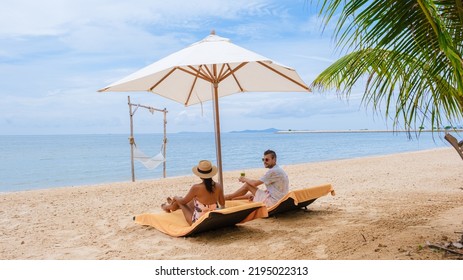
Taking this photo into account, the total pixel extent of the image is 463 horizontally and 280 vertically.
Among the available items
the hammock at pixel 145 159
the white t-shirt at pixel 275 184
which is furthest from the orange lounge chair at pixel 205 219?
the hammock at pixel 145 159

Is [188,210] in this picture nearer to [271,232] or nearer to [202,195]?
[202,195]

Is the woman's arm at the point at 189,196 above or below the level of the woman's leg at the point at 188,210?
above

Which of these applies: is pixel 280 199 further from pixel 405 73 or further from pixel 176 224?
pixel 405 73

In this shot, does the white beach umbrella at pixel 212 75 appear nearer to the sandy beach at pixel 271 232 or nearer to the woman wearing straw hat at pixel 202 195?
the woman wearing straw hat at pixel 202 195

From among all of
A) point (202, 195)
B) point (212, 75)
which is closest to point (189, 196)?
point (202, 195)

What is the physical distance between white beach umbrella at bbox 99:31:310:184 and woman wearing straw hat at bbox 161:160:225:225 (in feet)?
0.95

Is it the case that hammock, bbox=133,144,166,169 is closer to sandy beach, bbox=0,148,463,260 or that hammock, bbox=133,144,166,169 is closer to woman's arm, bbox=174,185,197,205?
sandy beach, bbox=0,148,463,260

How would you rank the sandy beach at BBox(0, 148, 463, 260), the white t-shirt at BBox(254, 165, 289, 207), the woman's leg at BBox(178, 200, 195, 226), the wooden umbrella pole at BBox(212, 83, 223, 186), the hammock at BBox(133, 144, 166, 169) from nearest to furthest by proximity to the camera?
the sandy beach at BBox(0, 148, 463, 260), the woman's leg at BBox(178, 200, 195, 226), the wooden umbrella pole at BBox(212, 83, 223, 186), the white t-shirt at BBox(254, 165, 289, 207), the hammock at BBox(133, 144, 166, 169)

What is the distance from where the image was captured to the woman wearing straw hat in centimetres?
373

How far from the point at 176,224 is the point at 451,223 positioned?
2.48m

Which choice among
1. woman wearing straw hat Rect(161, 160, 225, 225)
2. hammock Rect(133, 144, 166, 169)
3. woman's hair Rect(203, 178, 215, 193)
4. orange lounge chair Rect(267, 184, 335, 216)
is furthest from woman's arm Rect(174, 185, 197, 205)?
hammock Rect(133, 144, 166, 169)

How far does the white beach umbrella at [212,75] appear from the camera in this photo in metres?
3.30

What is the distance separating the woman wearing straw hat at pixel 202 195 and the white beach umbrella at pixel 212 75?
29cm
